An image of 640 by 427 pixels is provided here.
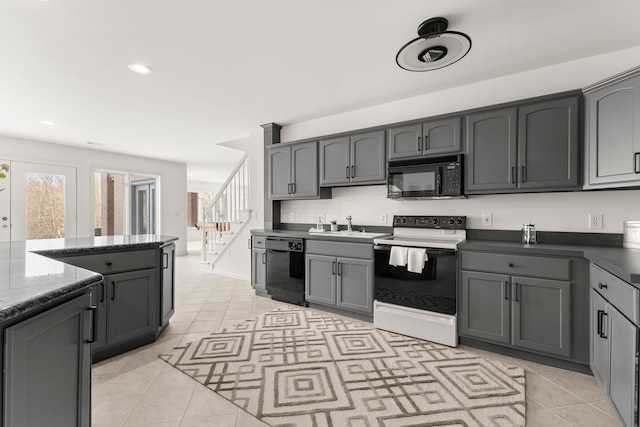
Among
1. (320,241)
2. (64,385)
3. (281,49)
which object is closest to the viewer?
(64,385)

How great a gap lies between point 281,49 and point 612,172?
2.72 meters

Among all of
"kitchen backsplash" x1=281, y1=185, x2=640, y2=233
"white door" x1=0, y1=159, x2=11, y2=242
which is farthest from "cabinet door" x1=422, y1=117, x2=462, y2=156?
"white door" x1=0, y1=159, x2=11, y2=242

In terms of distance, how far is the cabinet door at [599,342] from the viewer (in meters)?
1.79

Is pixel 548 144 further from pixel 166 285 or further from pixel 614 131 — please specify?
pixel 166 285

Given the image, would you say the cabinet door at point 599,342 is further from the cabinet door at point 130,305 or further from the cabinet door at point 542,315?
the cabinet door at point 130,305

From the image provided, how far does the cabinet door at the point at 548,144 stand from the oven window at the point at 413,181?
761mm

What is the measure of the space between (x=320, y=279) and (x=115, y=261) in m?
2.04

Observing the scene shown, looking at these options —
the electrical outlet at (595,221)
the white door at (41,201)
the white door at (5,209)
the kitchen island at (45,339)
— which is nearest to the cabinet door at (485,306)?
the electrical outlet at (595,221)

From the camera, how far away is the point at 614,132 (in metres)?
2.16

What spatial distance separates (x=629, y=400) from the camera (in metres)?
1.45

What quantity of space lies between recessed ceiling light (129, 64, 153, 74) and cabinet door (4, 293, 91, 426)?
8.12 feet

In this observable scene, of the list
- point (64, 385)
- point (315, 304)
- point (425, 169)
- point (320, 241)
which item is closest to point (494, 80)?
point (425, 169)

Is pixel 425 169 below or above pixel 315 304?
above

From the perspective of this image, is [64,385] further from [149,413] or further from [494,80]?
[494,80]
